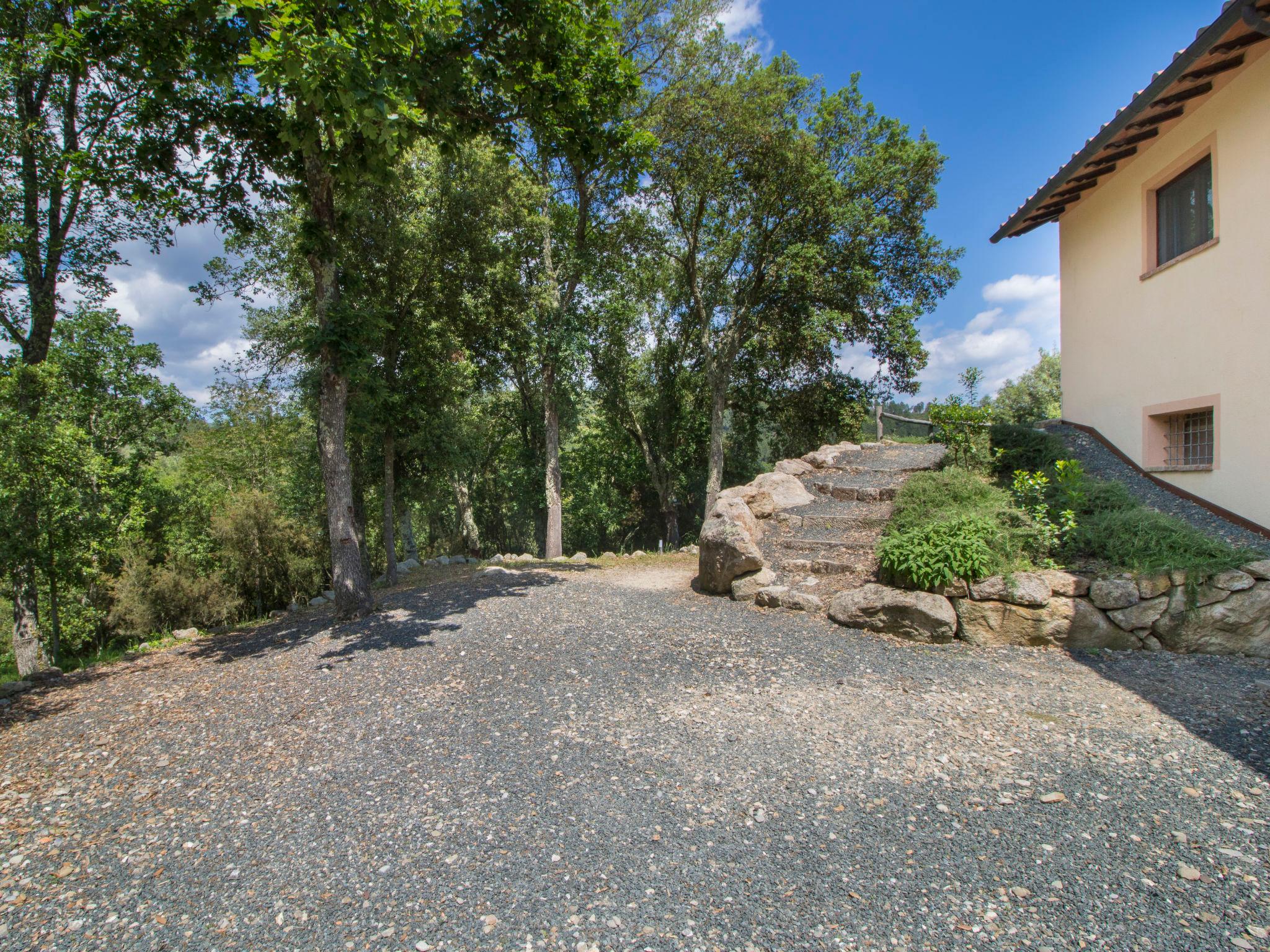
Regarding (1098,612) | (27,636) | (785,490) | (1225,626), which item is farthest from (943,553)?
(27,636)

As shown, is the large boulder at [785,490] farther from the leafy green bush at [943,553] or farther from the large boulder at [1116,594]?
the large boulder at [1116,594]

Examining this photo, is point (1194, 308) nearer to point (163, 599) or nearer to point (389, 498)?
point (389, 498)

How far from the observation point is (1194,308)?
6.45 metres

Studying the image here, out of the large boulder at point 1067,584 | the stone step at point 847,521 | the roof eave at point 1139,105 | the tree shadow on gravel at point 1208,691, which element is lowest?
the tree shadow on gravel at point 1208,691

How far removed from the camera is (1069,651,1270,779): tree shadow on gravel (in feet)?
10.6

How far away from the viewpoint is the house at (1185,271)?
570cm

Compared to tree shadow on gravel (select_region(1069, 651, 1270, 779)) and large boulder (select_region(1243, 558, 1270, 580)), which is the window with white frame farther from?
tree shadow on gravel (select_region(1069, 651, 1270, 779))

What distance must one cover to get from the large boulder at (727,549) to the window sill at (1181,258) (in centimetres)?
550

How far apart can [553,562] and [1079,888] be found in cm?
972

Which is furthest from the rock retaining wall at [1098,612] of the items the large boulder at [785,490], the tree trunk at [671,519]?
the tree trunk at [671,519]

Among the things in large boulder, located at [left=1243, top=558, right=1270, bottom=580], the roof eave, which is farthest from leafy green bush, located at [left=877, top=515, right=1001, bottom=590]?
the roof eave

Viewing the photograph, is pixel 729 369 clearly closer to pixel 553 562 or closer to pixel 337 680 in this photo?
pixel 553 562

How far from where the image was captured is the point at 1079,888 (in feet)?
7.29

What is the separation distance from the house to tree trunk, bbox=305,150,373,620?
27.9ft
